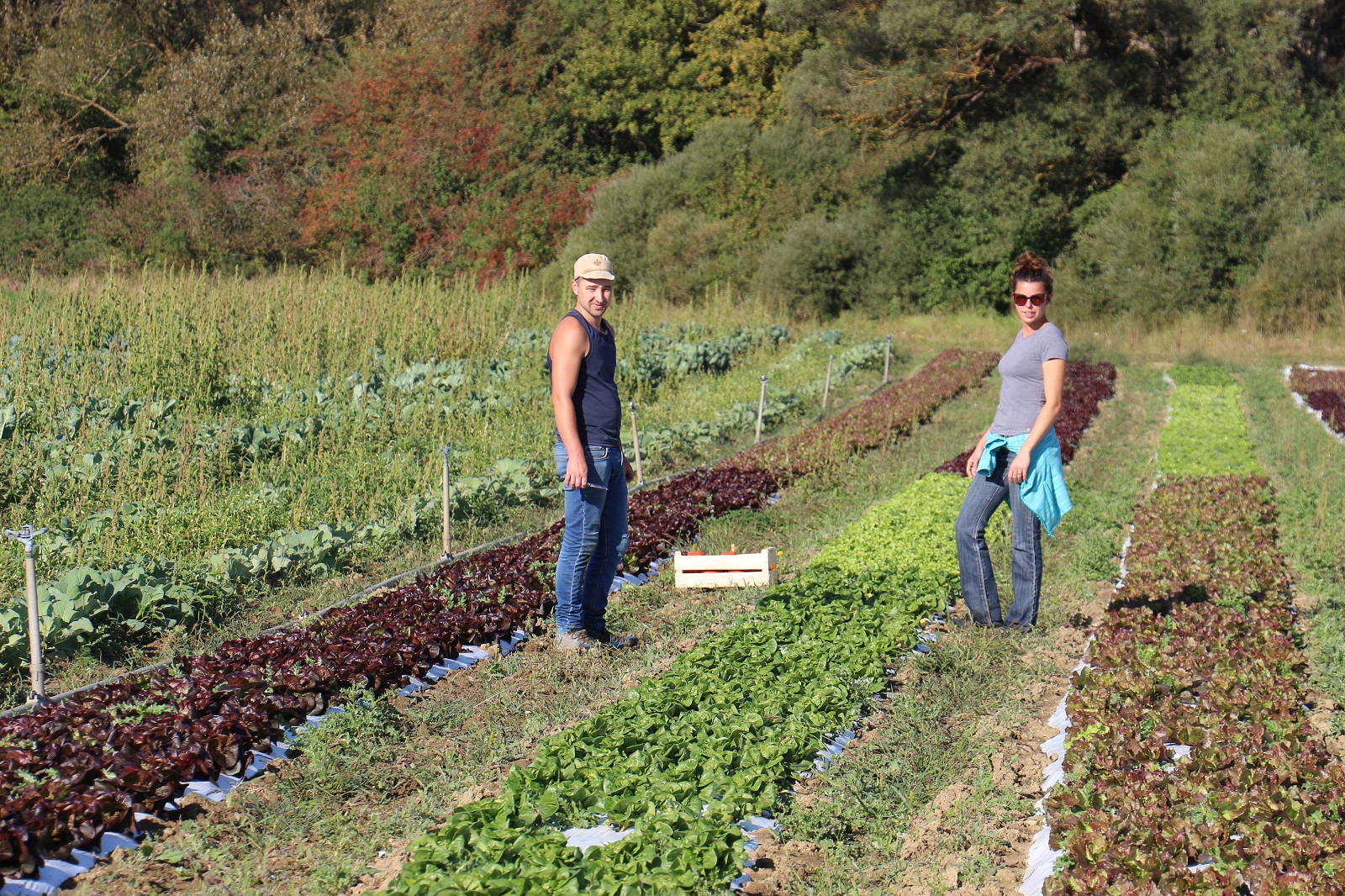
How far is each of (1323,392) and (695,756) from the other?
14876 millimetres

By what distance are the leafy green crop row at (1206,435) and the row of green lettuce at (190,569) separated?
6266 millimetres

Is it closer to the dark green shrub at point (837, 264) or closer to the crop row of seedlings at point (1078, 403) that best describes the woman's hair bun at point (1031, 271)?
the crop row of seedlings at point (1078, 403)

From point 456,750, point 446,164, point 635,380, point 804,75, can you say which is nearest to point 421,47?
point 446,164

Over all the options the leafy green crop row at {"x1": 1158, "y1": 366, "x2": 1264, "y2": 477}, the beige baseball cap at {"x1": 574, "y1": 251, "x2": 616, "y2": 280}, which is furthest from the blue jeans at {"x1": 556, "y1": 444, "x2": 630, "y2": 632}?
the leafy green crop row at {"x1": 1158, "y1": 366, "x2": 1264, "y2": 477}

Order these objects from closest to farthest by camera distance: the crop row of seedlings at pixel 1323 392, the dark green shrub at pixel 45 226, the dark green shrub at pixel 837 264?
the crop row of seedlings at pixel 1323 392
the dark green shrub at pixel 837 264
the dark green shrub at pixel 45 226

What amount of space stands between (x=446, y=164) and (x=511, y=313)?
55.8 ft

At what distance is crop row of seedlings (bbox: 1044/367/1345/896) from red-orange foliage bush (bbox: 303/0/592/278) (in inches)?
1049

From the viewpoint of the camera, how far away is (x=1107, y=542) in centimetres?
835

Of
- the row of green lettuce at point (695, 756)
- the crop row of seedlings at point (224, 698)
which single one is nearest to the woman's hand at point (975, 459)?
the row of green lettuce at point (695, 756)

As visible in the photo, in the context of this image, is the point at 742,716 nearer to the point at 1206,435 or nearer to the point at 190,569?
the point at 190,569

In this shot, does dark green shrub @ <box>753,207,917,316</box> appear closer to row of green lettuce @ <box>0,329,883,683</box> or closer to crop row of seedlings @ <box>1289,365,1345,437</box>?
crop row of seedlings @ <box>1289,365,1345,437</box>

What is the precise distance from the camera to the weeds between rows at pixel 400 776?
3.81m

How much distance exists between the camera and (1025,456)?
5762 millimetres

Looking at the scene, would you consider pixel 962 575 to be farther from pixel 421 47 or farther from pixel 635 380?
pixel 421 47
